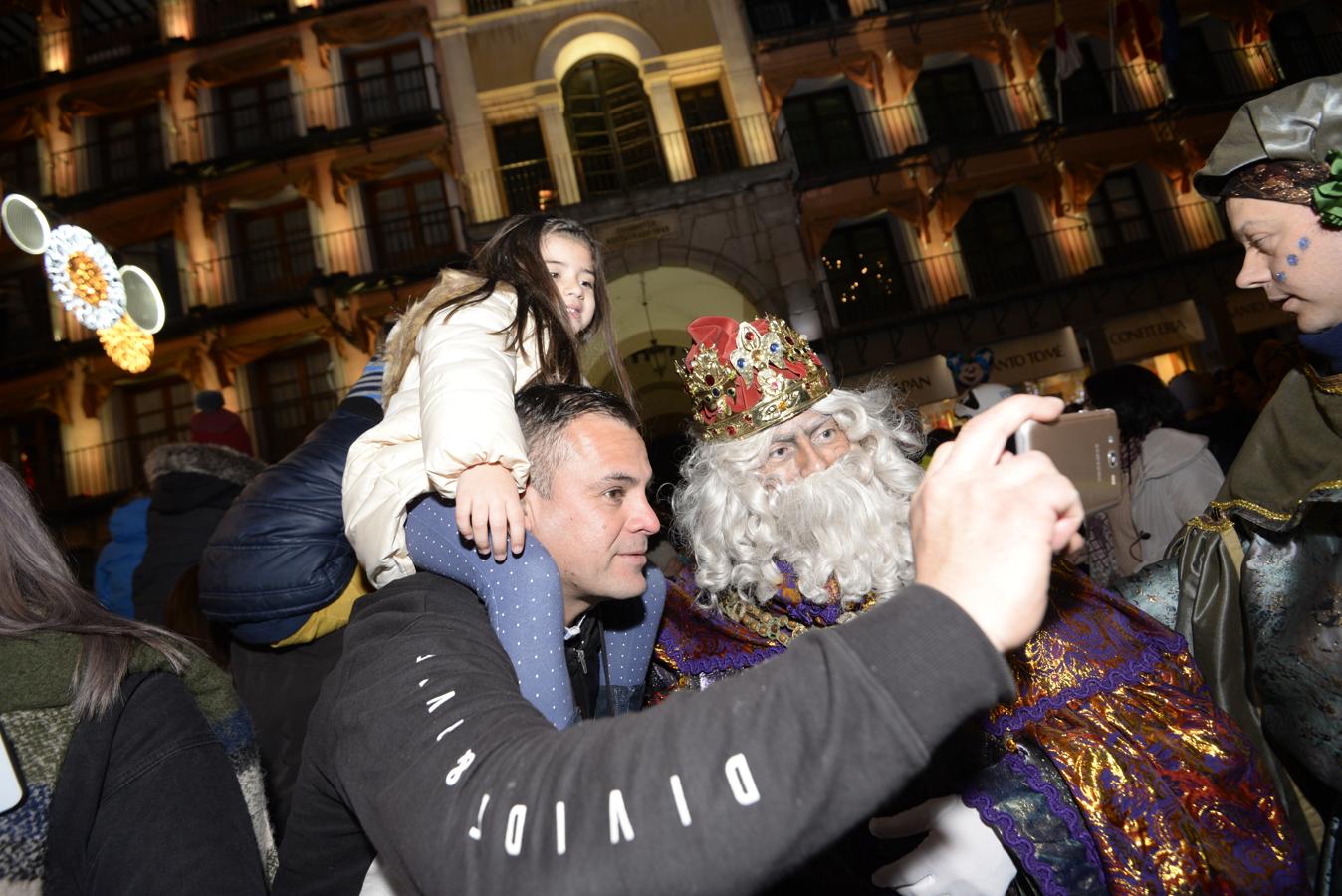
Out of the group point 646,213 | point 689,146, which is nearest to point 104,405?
point 646,213

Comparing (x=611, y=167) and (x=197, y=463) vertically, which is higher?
(x=611, y=167)

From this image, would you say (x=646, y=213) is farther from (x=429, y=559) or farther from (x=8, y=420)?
(x=8, y=420)

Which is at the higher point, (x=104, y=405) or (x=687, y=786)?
(x=104, y=405)

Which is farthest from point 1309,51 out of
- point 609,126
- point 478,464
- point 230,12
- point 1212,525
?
point 230,12

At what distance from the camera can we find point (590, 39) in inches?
604

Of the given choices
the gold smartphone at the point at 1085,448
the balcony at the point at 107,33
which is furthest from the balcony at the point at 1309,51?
the balcony at the point at 107,33

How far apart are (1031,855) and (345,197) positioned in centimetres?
1787

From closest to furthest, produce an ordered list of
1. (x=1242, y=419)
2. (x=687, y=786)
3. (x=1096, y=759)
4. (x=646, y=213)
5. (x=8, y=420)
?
(x=687, y=786) < (x=1096, y=759) < (x=1242, y=419) < (x=646, y=213) < (x=8, y=420)

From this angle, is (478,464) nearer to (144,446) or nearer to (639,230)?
(639,230)

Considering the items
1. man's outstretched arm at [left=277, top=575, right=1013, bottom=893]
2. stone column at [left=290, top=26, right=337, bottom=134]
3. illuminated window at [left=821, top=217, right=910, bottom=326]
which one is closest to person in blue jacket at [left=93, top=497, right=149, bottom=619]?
man's outstretched arm at [left=277, top=575, right=1013, bottom=893]

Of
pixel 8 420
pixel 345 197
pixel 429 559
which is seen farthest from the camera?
pixel 8 420

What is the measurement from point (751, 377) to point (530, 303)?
84 centimetres

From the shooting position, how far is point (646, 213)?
14414mm

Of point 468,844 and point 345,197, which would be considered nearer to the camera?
point 468,844
